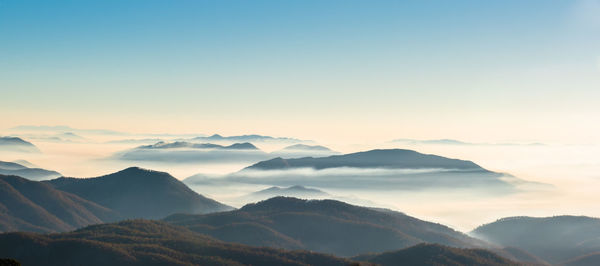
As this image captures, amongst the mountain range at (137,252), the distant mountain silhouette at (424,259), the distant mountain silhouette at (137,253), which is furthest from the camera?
the distant mountain silhouette at (424,259)

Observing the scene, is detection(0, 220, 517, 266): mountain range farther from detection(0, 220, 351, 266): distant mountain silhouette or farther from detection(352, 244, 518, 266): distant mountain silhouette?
detection(352, 244, 518, 266): distant mountain silhouette

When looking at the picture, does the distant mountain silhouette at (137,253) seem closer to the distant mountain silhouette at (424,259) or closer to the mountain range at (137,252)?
the mountain range at (137,252)

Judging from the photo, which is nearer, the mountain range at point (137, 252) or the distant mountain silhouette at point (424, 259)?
the mountain range at point (137, 252)

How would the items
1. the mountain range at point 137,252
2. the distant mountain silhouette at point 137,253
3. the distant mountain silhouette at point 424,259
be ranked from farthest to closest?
the distant mountain silhouette at point 424,259 < the mountain range at point 137,252 < the distant mountain silhouette at point 137,253

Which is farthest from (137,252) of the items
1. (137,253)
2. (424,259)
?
(424,259)

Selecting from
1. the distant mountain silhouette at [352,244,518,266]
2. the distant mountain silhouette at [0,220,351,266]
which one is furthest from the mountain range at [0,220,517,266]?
the distant mountain silhouette at [352,244,518,266]

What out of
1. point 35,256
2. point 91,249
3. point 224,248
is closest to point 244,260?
point 224,248

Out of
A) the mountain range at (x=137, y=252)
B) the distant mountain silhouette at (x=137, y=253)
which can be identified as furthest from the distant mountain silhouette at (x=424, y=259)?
the distant mountain silhouette at (x=137, y=253)

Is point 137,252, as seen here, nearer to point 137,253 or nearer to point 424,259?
point 137,253
